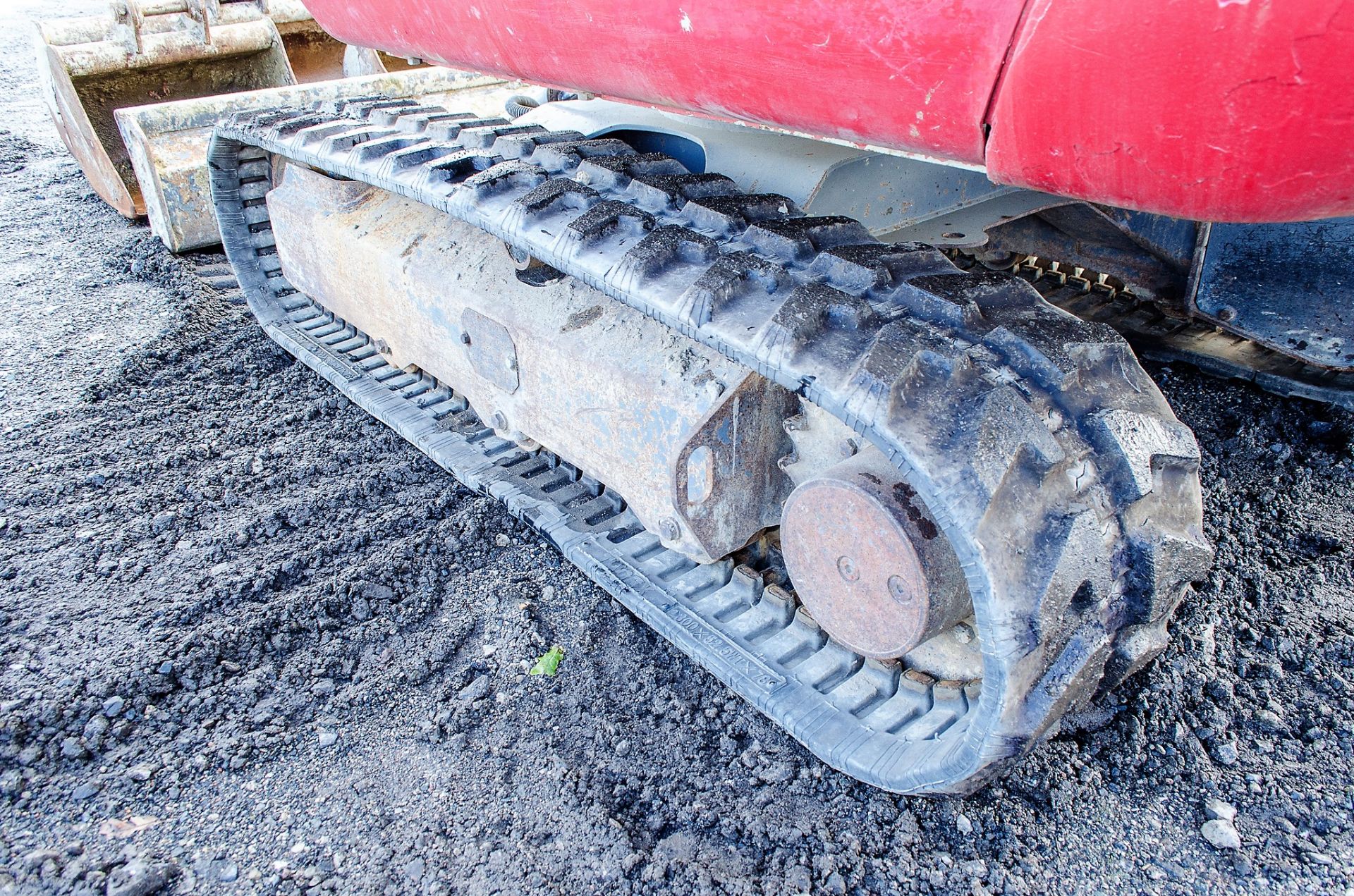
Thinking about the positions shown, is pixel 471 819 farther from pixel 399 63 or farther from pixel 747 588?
pixel 399 63

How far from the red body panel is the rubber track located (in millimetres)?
235

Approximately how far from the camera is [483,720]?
5.46 feet

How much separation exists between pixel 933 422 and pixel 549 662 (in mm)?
941

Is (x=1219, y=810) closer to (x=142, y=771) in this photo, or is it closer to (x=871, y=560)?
(x=871, y=560)

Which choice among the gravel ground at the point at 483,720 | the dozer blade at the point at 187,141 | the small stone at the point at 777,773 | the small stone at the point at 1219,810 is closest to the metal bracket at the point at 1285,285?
the gravel ground at the point at 483,720

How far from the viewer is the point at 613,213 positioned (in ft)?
5.24

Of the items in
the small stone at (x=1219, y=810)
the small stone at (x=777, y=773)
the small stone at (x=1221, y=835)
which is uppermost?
the small stone at (x=1221, y=835)

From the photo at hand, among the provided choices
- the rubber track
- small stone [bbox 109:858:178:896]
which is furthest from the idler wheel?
small stone [bbox 109:858:178:896]

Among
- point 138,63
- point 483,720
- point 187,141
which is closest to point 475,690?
point 483,720

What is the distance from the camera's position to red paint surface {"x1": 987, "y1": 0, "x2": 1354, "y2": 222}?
2.47ft

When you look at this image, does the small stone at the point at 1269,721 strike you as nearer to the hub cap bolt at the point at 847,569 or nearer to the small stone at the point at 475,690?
the hub cap bolt at the point at 847,569

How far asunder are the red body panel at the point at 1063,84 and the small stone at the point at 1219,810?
99 centimetres

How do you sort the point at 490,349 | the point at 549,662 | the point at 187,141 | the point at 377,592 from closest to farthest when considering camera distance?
the point at 549,662
the point at 377,592
the point at 490,349
the point at 187,141

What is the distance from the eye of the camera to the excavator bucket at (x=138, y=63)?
385 cm
